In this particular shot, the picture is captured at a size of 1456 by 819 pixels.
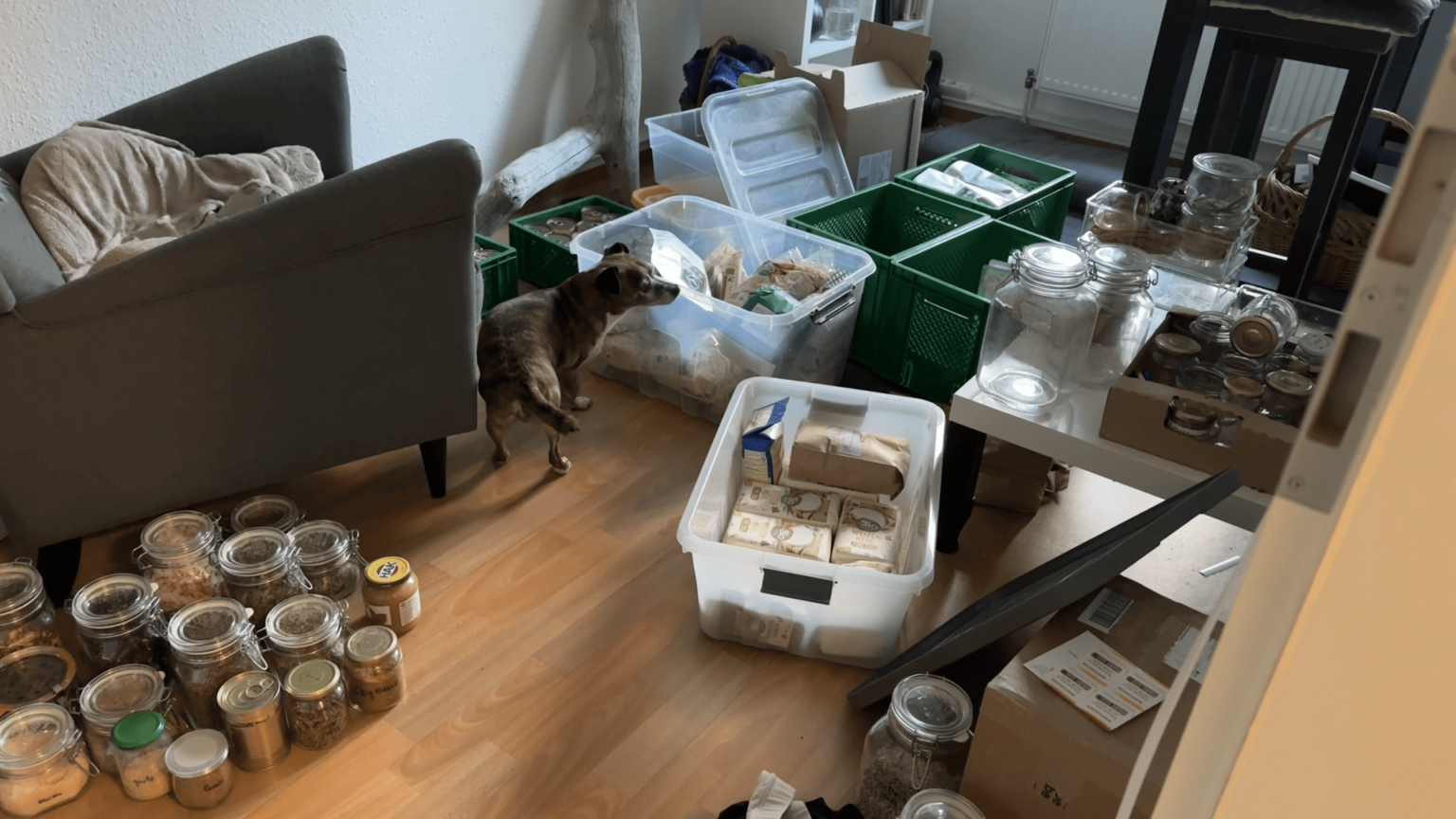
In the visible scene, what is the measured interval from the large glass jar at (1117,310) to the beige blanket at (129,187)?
63.6 inches

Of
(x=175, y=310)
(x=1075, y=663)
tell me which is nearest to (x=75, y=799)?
(x=175, y=310)

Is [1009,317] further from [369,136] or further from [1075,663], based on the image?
[369,136]

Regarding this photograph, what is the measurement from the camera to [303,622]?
156cm

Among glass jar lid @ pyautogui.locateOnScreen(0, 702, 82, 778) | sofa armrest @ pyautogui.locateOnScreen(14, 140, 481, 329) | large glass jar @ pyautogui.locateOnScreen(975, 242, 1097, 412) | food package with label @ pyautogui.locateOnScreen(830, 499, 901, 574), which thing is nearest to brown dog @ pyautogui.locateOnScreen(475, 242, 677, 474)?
sofa armrest @ pyautogui.locateOnScreen(14, 140, 481, 329)

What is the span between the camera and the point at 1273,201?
293 cm

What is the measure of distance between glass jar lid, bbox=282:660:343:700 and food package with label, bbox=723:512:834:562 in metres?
0.65

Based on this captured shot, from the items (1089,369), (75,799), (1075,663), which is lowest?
(75,799)

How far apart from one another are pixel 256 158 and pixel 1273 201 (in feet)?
9.02

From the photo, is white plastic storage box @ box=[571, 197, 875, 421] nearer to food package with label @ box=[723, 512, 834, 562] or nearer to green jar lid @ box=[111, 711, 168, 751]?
food package with label @ box=[723, 512, 834, 562]

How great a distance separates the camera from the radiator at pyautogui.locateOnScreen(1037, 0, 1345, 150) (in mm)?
3676

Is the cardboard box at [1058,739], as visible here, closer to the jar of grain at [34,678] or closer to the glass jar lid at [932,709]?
the glass jar lid at [932,709]

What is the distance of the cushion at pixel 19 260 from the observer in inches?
57.5

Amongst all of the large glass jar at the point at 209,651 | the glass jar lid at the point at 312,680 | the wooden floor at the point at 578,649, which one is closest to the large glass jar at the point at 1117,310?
the wooden floor at the point at 578,649

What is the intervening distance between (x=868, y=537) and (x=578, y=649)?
54 cm
